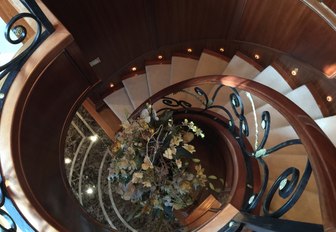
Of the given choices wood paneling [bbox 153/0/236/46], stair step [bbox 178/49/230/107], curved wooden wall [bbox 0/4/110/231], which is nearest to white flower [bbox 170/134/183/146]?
curved wooden wall [bbox 0/4/110/231]

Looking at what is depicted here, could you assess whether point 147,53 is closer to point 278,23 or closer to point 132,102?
point 132,102

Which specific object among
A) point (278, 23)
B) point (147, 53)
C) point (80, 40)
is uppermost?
point (80, 40)

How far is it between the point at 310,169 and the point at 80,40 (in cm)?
292

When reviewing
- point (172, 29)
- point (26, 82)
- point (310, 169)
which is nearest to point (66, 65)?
point (26, 82)

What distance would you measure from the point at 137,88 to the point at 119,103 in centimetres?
38

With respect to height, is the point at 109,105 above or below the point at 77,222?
above

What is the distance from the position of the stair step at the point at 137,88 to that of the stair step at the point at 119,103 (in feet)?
0.35

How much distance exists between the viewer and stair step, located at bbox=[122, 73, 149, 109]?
14.7 ft

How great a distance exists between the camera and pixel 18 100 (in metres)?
1.73

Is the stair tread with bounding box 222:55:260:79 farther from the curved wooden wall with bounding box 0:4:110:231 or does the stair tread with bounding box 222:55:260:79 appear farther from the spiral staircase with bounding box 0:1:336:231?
the curved wooden wall with bounding box 0:4:110:231

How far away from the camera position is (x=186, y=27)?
4.02 metres

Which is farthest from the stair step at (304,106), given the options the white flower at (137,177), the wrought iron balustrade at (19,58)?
the wrought iron balustrade at (19,58)

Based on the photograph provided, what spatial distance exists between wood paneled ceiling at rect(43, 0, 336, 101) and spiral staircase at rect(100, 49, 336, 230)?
0.30 metres

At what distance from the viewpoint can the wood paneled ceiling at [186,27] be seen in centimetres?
301
